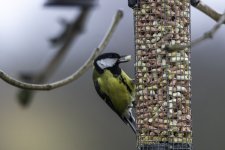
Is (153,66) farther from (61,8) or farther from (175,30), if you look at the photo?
(61,8)

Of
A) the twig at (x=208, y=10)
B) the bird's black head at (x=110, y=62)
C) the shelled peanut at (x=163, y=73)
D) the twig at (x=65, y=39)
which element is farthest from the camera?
the bird's black head at (x=110, y=62)

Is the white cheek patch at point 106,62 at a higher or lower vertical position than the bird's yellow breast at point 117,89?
higher

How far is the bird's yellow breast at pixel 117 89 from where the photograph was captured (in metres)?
5.02

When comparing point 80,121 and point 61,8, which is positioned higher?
point 61,8

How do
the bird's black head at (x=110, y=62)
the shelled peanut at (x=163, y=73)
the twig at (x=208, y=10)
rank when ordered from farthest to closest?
the bird's black head at (x=110, y=62), the shelled peanut at (x=163, y=73), the twig at (x=208, y=10)

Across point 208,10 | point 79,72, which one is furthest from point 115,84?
point 79,72

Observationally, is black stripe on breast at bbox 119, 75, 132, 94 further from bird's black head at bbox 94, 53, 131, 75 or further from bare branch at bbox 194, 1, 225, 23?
bare branch at bbox 194, 1, 225, 23

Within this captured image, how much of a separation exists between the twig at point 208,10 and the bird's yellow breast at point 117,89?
0.74 m

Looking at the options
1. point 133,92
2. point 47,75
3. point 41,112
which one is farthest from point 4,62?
point 47,75

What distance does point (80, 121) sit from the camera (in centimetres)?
1126

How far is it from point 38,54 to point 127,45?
905 mm

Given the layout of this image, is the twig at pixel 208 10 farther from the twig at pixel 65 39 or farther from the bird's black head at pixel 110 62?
the twig at pixel 65 39

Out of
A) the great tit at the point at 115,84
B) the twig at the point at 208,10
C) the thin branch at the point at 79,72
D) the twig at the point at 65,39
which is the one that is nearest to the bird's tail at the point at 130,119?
the great tit at the point at 115,84

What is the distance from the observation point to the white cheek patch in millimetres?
4988
